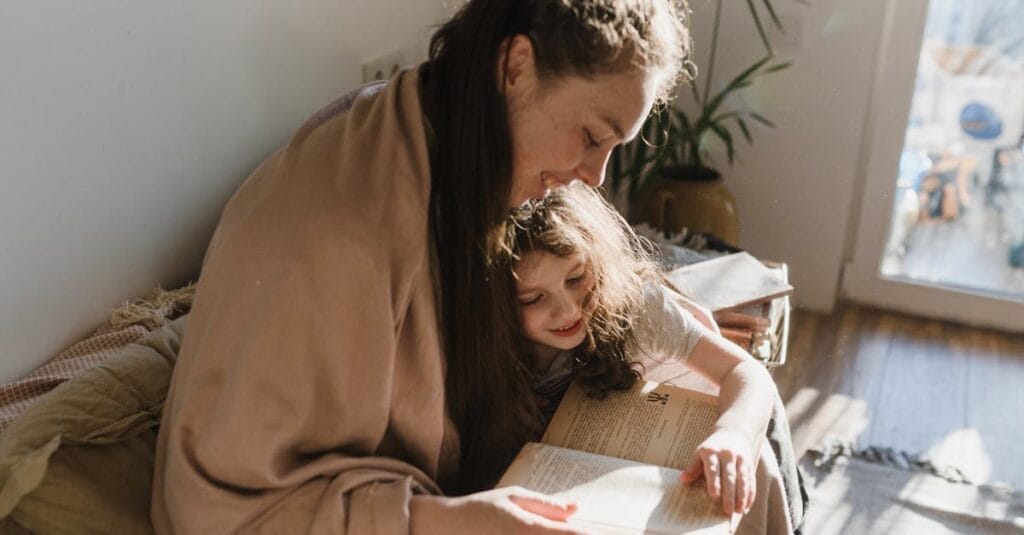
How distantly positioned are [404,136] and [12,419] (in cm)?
57

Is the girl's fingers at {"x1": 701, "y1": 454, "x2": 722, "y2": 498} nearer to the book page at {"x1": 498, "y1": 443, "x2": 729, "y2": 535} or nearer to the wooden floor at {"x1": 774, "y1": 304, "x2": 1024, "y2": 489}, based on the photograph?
the book page at {"x1": 498, "y1": 443, "x2": 729, "y2": 535}

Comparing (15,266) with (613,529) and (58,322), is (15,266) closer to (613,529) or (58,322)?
(58,322)

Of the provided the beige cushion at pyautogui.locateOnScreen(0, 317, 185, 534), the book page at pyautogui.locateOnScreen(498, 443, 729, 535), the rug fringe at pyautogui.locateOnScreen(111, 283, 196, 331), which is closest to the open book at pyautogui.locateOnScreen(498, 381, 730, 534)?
the book page at pyautogui.locateOnScreen(498, 443, 729, 535)

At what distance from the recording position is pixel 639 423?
124cm

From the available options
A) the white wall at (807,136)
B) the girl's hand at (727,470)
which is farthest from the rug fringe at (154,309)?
the white wall at (807,136)

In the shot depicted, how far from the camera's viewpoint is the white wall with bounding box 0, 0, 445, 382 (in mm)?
1217

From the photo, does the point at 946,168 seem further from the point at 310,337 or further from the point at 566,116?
the point at 310,337

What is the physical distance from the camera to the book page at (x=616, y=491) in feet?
3.34

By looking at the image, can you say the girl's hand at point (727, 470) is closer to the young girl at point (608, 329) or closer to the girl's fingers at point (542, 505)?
the young girl at point (608, 329)

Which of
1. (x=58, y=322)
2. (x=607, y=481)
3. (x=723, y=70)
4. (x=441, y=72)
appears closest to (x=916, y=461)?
(x=723, y=70)

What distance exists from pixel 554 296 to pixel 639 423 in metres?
0.20

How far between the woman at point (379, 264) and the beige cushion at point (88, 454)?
0.17 feet

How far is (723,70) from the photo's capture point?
2.65 meters

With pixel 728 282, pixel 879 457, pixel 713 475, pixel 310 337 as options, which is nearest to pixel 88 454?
pixel 310 337
